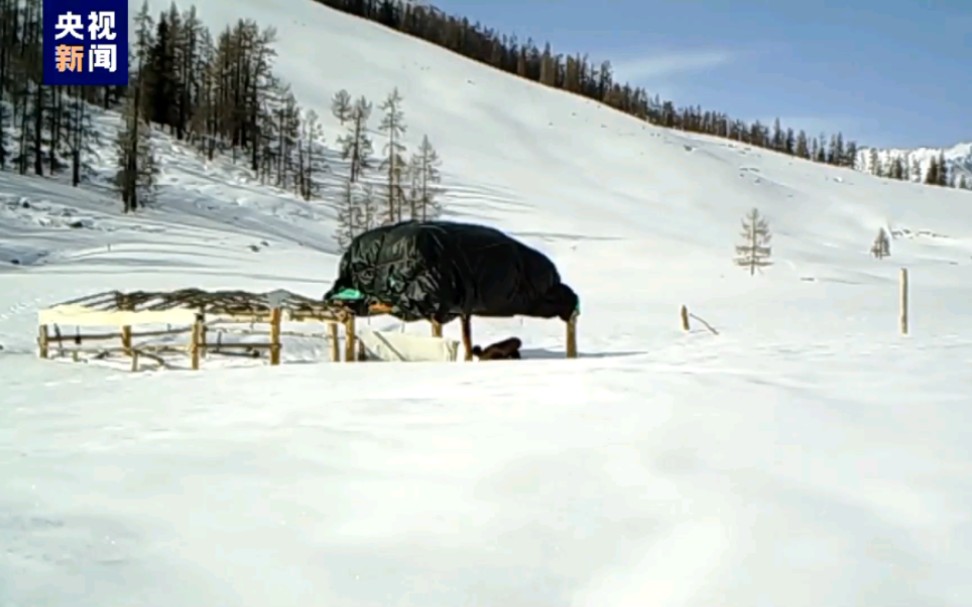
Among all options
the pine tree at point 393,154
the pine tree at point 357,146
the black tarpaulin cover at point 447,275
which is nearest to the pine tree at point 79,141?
the pine tree at point 393,154

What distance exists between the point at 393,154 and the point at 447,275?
5183 centimetres

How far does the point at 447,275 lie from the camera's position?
14.2 m

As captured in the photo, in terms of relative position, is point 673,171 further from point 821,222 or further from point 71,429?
point 71,429

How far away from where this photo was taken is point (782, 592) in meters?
3.12

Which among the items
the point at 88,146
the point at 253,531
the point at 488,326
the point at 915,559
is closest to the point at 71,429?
the point at 253,531

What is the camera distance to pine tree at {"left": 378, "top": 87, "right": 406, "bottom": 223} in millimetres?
50594

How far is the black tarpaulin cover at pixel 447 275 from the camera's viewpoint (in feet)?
46.6

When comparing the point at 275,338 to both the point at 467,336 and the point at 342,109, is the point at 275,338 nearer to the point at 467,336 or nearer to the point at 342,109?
the point at 467,336

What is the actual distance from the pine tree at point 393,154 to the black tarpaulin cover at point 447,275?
33.2 m

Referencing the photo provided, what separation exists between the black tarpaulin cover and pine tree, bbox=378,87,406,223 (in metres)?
33.2

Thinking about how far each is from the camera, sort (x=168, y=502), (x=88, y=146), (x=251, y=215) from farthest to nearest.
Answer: (x=88, y=146)
(x=251, y=215)
(x=168, y=502)

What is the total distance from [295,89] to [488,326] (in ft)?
199

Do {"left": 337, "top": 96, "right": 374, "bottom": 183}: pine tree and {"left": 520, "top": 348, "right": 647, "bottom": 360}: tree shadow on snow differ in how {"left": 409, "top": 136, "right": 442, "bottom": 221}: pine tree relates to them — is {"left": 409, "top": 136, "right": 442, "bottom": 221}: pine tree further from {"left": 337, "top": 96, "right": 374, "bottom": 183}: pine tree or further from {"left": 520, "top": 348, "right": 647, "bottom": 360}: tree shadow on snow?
{"left": 520, "top": 348, "right": 647, "bottom": 360}: tree shadow on snow

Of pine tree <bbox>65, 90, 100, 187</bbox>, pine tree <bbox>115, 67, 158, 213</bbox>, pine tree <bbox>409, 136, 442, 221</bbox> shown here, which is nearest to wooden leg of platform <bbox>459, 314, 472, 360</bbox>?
pine tree <bbox>115, 67, 158, 213</bbox>
